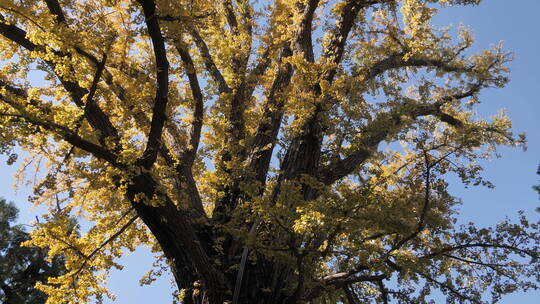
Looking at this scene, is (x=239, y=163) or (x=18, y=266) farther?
(x=18, y=266)

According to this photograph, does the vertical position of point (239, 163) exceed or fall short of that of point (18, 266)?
it falls short

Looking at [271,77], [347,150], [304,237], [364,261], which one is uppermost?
[271,77]

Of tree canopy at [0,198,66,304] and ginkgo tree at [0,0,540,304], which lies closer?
ginkgo tree at [0,0,540,304]

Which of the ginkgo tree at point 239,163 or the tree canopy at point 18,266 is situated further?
the tree canopy at point 18,266

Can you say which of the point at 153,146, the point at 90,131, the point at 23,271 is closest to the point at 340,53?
the point at 153,146

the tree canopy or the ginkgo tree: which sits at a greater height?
the tree canopy

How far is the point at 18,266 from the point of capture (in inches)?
561

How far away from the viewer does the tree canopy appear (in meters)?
13.6

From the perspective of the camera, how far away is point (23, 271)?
46.9 ft

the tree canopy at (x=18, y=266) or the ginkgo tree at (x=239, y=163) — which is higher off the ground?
the tree canopy at (x=18, y=266)

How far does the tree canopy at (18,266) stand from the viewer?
44.8 feet

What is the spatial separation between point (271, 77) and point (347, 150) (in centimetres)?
280

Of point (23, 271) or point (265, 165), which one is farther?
point (23, 271)

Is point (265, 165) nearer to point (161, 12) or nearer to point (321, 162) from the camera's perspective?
point (321, 162)
